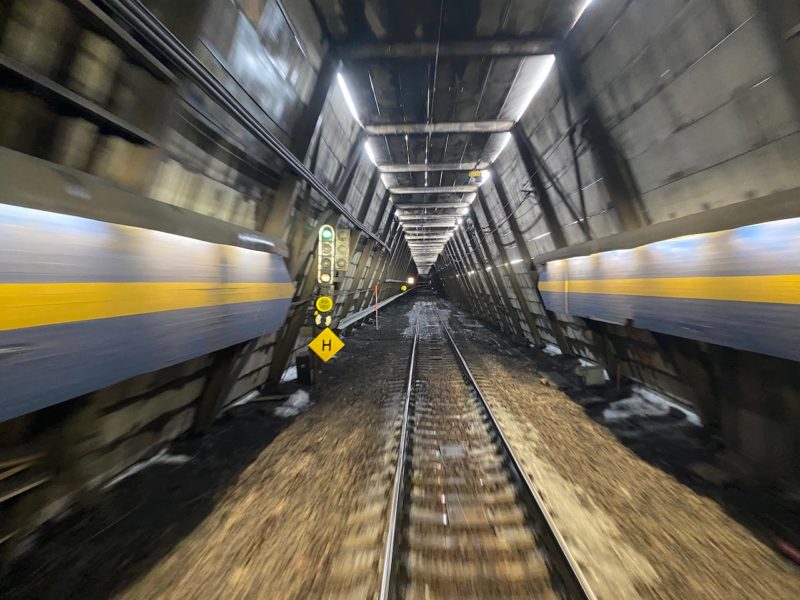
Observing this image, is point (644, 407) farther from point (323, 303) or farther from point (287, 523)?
point (323, 303)

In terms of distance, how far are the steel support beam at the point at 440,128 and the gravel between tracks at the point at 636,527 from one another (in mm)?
6755

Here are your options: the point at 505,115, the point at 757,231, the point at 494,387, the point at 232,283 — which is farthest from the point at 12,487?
the point at 505,115

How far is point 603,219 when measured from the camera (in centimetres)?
586

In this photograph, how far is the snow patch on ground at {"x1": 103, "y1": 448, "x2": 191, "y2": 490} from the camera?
386cm

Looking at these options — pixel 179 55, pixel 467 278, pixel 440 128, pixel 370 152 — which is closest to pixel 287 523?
pixel 179 55

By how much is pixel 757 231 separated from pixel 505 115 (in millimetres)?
6035

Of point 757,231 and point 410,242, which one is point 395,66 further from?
point 410,242

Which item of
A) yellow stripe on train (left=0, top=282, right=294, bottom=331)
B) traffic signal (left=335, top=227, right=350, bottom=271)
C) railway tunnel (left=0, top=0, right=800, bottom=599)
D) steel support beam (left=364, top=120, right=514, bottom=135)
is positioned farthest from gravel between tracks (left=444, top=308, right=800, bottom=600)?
steel support beam (left=364, top=120, right=514, bottom=135)

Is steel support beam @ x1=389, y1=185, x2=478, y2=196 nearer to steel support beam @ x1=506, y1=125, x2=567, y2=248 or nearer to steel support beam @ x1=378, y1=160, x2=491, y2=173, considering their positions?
steel support beam @ x1=378, y1=160, x2=491, y2=173

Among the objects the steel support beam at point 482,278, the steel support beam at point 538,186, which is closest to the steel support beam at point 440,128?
the steel support beam at point 538,186

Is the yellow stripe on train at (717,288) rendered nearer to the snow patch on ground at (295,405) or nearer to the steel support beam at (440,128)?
the steel support beam at (440,128)

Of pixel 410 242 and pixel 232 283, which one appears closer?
pixel 232 283

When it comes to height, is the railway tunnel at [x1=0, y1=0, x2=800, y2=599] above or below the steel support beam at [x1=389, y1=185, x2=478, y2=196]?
below

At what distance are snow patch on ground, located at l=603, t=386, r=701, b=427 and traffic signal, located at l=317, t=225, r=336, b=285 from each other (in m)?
6.12
